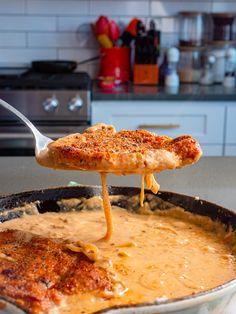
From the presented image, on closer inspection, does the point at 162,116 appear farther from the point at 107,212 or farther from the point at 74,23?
the point at 107,212

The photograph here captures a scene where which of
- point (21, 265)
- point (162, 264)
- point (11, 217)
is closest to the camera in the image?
point (21, 265)

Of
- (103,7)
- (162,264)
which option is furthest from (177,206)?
(103,7)

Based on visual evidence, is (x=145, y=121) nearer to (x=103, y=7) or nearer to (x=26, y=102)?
(x=26, y=102)

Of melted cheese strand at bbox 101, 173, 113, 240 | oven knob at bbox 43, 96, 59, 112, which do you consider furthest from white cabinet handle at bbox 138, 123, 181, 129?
melted cheese strand at bbox 101, 173, 113, 240

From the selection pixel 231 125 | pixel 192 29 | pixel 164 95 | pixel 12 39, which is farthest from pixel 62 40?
pixel 231 125

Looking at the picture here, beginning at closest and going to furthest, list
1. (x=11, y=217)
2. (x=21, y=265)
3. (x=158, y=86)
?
1. (x=21, y=265)
2. (x=11, y=217)
3. (x=158, y=86)

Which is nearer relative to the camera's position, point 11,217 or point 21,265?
point 21,265
